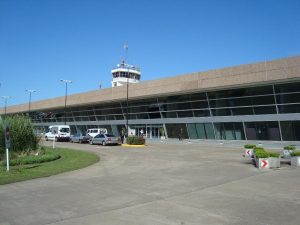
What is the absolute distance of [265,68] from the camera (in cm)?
3809

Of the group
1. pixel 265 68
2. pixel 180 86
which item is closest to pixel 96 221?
pixel 265 68

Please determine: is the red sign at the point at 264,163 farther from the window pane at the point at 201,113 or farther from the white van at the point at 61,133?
the white van at the point at 61,133

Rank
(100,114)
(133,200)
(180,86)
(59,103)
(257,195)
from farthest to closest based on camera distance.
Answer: (59,103)
(100,114)
(180,86)
(257,195)
(133,200)

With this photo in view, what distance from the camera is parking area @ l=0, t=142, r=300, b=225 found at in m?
8.01

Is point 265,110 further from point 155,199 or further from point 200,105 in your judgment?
point 155,199

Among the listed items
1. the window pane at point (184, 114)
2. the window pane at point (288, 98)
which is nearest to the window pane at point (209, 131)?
the window pane at point (184, 114)

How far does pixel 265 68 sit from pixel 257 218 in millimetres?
32530

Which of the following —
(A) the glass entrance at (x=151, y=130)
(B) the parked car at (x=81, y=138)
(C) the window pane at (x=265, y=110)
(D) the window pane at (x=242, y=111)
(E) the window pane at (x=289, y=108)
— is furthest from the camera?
(A) the glass entrance at (x=151, y=130)

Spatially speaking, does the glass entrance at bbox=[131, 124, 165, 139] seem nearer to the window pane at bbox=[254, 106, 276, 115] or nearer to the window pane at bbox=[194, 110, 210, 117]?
the window pane at bbox=[194, 110, 210, 117]

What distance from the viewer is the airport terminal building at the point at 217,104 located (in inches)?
1501

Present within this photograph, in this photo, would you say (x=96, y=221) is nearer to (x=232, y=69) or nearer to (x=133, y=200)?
(x=133, y=200)

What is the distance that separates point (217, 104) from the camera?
45.9 metres

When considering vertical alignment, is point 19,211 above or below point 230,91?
below

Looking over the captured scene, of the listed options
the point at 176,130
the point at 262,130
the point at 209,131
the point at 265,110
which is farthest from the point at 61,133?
the point at 265,110
